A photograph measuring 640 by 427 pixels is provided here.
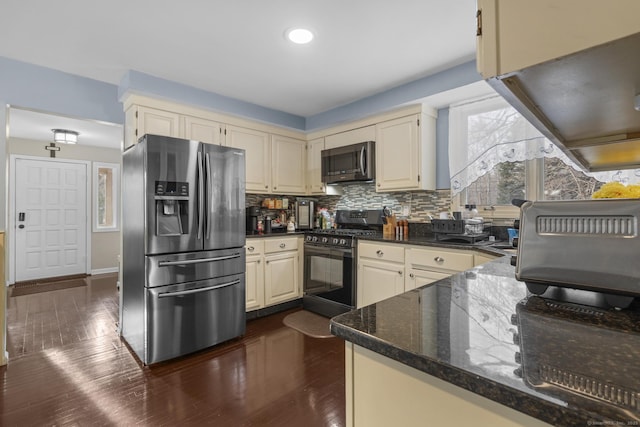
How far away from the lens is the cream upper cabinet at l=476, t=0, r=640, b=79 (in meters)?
0.43

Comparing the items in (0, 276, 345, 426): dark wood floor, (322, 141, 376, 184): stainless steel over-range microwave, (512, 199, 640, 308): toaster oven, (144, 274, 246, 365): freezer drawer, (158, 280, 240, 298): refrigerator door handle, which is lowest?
(0, 276, 345, 426): dark wood floor

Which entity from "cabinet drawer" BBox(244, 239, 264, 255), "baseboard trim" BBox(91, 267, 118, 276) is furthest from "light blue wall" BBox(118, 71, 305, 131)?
"baseboard trim" BBox(91, 267, 118, 276)

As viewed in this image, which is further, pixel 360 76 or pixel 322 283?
pixel 322 283

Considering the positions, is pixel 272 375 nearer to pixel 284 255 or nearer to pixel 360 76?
pixel 284 255

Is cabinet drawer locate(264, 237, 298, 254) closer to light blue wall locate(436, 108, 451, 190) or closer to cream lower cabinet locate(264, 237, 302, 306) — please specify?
cream lower cabinet locate(264, 237, 302, 306)

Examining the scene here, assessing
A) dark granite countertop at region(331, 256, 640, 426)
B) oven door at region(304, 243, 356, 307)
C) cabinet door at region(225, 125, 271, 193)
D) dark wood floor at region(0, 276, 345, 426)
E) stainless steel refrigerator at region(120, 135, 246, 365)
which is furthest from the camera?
cabinet door at region(225, 125, 271, 193)

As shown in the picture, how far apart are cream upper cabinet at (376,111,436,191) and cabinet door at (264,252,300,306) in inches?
51.1

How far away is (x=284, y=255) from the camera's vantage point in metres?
3.52

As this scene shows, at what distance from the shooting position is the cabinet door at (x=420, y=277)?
2560 mm

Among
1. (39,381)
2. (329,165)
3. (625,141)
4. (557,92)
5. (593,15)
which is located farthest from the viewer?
(329,165)

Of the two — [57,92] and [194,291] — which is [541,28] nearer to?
[194,291]

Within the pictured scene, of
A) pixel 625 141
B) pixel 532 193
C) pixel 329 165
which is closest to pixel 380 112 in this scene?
pixel 329 165

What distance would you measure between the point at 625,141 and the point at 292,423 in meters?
1.97

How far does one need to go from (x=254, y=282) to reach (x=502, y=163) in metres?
2.66
